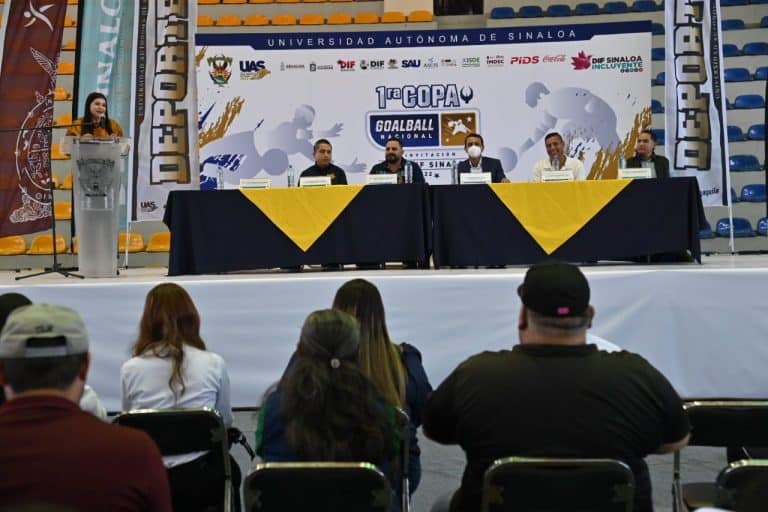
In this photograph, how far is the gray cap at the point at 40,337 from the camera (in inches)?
58.1

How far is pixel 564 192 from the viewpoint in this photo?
225 inches

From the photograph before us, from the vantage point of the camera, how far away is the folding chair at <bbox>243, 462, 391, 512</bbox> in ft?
5.98

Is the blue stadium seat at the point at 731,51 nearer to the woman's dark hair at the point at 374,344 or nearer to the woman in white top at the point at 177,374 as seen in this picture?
the woman's dark hair at the point at 374,344

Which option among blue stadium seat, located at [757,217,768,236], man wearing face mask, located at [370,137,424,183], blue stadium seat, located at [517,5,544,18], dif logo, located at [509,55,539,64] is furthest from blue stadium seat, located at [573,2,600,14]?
man wearing face mask, located at [370,137,424,183]

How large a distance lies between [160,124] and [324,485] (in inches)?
245

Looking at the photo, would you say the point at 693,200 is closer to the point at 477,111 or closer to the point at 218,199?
the point at 218,199

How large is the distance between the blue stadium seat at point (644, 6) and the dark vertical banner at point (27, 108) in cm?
779

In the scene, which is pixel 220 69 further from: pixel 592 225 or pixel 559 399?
pixel 559 399

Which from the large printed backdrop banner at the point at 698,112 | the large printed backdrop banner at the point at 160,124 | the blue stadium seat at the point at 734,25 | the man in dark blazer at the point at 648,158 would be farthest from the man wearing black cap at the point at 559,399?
the blue stadium seat at the point at 734,25

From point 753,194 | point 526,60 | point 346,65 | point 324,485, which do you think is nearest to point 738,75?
point 753,194

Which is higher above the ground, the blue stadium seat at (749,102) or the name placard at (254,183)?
the blue stadium seat at (749,102)

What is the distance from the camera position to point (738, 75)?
11.1 m

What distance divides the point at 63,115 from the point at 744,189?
342 inches

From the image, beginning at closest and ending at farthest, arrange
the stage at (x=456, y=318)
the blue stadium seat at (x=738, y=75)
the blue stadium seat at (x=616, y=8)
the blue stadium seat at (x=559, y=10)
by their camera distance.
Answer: the stage at (x=456, y=318)
the blue stadium seat at (x=738, y=75)
the blue stadium seat at (x=616, y=8)
the blue stadium seat at (x=559, y=10)
